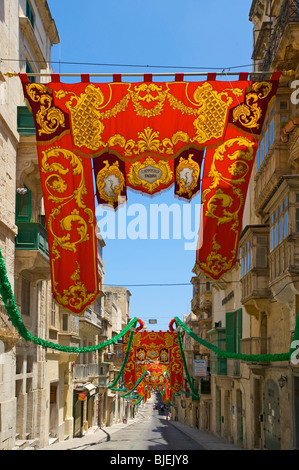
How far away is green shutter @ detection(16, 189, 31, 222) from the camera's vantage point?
1884 cm

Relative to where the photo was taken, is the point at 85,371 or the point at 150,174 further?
the point at 85,371

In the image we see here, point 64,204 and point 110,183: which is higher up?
point 110,183

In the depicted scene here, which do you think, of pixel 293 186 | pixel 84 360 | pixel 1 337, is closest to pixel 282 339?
pixel 293 186

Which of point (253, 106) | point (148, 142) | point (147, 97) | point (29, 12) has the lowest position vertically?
point (148, 142)

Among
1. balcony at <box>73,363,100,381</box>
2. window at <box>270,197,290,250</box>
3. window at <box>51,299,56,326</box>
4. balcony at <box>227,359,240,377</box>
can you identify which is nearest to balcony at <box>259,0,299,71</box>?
window at <box>270,197,290,250</box>

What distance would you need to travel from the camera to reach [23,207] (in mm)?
18922

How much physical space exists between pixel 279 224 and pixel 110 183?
8833mm

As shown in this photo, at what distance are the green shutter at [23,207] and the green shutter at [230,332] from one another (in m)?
16.4

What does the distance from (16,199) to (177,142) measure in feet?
31.5

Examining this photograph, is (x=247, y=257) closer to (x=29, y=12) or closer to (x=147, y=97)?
(x=29, y=12)

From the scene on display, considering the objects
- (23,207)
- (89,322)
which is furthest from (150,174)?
(89,322)

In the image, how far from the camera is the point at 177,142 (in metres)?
10.8

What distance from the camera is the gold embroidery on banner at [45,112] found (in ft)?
35.6
